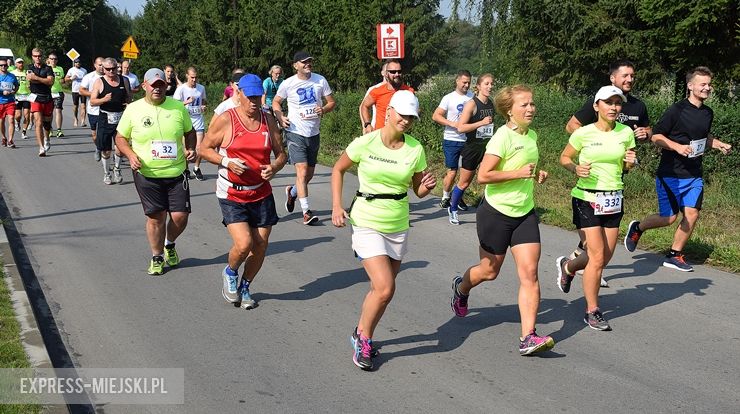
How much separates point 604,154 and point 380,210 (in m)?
2.08

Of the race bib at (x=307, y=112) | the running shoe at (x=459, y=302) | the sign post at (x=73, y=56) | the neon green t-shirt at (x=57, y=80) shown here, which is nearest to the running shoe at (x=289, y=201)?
the race bib at (x=307, y=112)

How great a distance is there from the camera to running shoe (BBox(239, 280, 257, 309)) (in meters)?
7.09

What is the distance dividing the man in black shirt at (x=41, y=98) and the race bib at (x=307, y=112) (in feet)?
28.9

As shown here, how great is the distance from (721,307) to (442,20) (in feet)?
112

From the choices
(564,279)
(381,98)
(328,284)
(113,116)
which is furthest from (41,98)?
→ (564,279)

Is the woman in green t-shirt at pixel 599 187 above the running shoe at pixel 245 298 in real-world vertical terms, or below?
above

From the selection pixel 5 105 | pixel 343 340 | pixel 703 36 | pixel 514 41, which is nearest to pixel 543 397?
pixel 343 340

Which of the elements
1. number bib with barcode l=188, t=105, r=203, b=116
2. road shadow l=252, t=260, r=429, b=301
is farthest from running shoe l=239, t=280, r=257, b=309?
number bib with barcode l=188, t=105, r=203, b=116

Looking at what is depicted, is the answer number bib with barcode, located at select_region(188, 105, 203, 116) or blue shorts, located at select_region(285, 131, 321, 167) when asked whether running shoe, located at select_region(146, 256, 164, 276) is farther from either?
number bib with barcode, located at select_region(188, 105, 203, 116)

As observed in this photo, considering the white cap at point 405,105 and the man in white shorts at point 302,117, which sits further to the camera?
the man in white shorts at point 302,117

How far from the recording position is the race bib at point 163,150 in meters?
7.90

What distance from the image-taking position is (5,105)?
1827cm

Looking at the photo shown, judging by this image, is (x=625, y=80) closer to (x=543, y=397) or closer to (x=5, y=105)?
(x=543, y=397)

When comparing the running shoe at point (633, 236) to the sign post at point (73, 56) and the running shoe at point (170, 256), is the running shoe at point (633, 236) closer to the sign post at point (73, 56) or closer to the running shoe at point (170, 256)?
the running shoe at point (170, 256)
